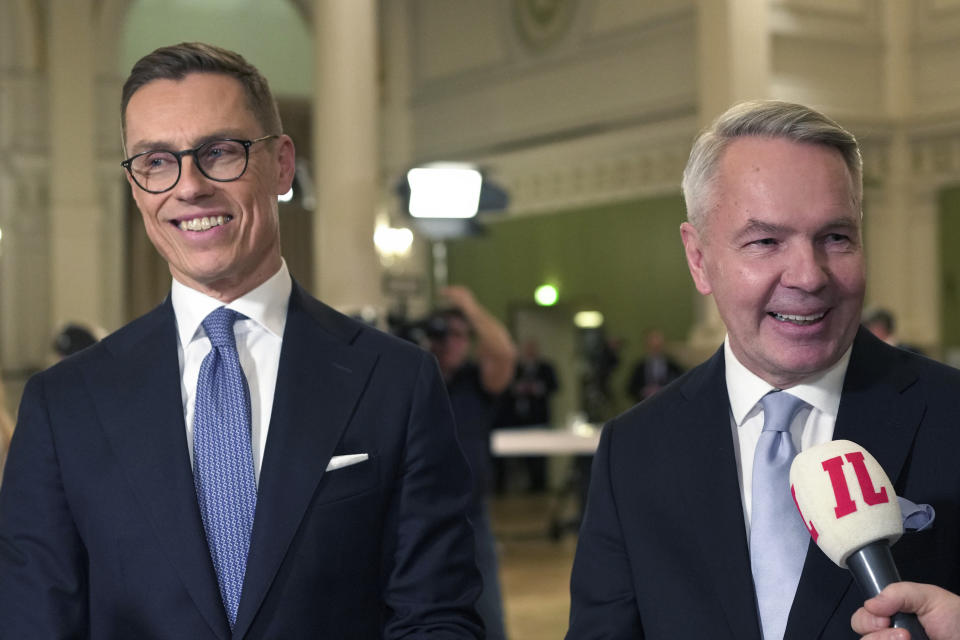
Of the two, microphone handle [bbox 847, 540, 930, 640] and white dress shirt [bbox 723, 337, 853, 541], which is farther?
white dress shirt [bbox 723, 337, 853, 541]

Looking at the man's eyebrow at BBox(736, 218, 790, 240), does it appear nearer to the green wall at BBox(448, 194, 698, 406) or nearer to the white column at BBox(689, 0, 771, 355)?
Result: the white column at BBox(689, 0, 771, 355)

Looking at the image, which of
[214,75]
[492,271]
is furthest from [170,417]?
[492,271]

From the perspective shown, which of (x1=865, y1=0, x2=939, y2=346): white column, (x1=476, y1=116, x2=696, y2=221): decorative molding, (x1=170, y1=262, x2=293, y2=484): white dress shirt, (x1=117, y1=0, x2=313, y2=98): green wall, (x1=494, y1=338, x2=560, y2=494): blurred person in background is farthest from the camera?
(x1=117, y1=0, x2=313, y2=98): green wall

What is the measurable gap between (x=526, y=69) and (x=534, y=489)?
5.16 meters

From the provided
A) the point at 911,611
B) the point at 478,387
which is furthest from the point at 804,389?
the point at 478,387

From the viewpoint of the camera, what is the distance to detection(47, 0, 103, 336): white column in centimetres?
1485

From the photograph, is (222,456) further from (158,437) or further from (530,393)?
(530,393)

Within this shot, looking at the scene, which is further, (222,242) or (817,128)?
(222,242)

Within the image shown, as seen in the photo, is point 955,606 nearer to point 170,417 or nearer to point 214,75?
point 170,417

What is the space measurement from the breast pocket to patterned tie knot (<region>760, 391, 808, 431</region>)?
0.57 meters

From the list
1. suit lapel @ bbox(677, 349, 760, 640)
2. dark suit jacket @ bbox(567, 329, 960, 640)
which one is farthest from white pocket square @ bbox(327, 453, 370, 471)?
suit lapel @ bbox(677, 349, 760, 640)

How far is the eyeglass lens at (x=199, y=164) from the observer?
1923mm

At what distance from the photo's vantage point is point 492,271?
17.8 meters

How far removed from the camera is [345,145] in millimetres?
11289
